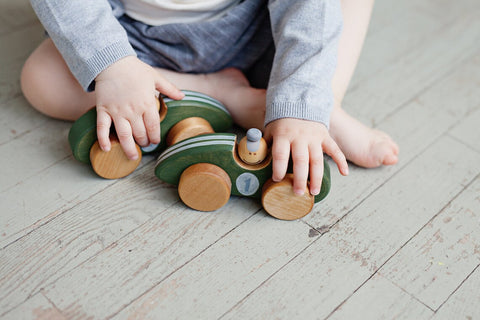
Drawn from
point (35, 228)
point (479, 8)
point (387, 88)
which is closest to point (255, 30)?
point (387, 88)

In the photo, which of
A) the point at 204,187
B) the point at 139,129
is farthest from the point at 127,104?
the point at 204,187

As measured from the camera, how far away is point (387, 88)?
927 mm

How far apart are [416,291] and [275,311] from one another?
0.17 m

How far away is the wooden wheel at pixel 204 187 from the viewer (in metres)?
0.62

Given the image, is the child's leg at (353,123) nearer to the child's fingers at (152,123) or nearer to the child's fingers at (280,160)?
the child's fingers at (280,160)

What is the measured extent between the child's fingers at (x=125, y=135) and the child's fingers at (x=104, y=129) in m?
0.01

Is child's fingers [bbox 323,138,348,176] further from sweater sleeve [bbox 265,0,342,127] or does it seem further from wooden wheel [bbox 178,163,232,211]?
wooden wheel [bbox 178,163,232,211]

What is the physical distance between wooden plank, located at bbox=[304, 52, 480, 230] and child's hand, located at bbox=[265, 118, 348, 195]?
59 millimetres

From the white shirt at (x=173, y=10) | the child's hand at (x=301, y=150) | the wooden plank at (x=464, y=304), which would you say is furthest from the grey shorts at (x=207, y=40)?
the wooden plank at (x=464, y=304)

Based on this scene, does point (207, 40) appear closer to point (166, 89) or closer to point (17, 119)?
point (166, 89)

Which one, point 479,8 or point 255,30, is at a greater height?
point 255,30

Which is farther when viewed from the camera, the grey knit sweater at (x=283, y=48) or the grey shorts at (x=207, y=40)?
the grey shorts at (x=207, y=40)

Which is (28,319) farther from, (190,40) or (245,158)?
(190,40)

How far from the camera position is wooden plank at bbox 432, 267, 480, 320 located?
56cm
